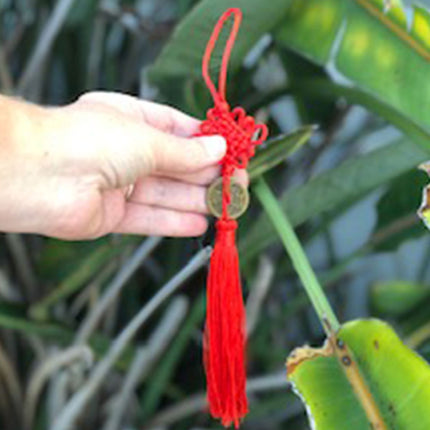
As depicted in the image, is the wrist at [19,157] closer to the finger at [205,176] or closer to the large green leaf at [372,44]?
the finger at [205,176]

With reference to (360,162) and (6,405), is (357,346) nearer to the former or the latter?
(360,162)

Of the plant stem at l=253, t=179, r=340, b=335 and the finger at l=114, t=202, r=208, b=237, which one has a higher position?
the finger at l=114, t=202, r=208, b=237

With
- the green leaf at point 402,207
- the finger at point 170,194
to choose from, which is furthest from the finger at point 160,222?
the green leaf at point 402,207

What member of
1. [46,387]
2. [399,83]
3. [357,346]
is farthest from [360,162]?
[46,387]

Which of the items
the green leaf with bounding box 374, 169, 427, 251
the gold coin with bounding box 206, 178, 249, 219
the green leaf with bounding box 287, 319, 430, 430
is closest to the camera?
the green leaf with bounding box 287, 319, 430, 430

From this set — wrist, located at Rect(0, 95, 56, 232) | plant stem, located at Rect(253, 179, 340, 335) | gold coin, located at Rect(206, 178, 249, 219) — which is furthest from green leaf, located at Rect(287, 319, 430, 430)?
wrist, located at Rect(0, 95, 56, 232)

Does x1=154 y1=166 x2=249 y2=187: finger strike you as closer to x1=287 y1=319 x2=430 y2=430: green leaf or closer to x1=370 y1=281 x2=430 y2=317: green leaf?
x1=287 y1=319 x2=430 y2=430: green leaf

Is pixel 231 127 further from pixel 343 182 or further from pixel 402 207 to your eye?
pixel 402 207

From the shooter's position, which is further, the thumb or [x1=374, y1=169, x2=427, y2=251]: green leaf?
[x1=374, y1=169, x2=427, y2=251]: green leaf
